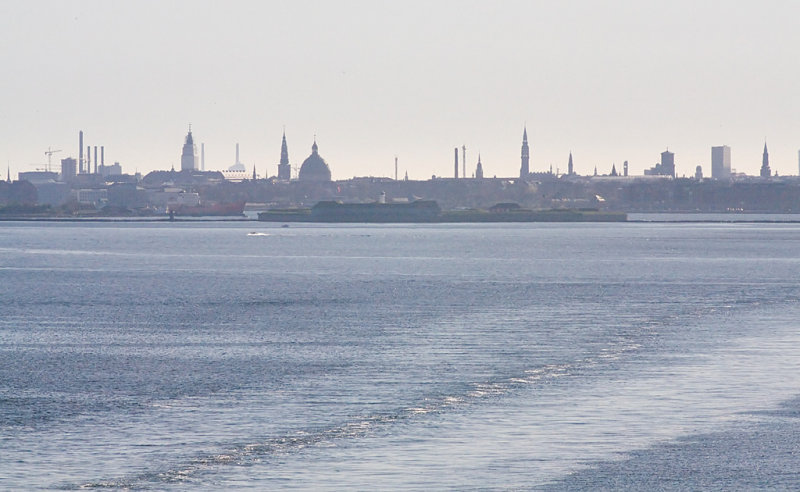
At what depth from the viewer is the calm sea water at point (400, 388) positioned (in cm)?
1522

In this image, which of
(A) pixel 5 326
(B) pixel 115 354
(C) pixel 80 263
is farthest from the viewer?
Answer: (C) pixel 80 263

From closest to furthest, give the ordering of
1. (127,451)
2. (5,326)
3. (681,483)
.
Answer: (681,483)
(127,451)
(5,326)

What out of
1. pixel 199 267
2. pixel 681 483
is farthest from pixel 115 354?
pixel 199 267

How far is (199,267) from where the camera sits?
6525 centimetres

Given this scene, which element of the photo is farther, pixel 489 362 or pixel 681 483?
pixel 489 362

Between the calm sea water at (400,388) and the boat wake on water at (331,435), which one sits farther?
the calm sea water at (400,388)

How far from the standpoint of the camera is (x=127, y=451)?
53.2 feet

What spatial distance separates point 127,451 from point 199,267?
162ft

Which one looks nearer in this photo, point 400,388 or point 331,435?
point 331,435

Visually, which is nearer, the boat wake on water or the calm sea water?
the boat wake on water

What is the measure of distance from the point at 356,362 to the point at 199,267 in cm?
4139

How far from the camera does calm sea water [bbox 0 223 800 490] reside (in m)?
15.2

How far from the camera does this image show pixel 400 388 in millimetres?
21406

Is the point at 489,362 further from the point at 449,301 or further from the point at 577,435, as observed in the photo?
the point at 449,301
